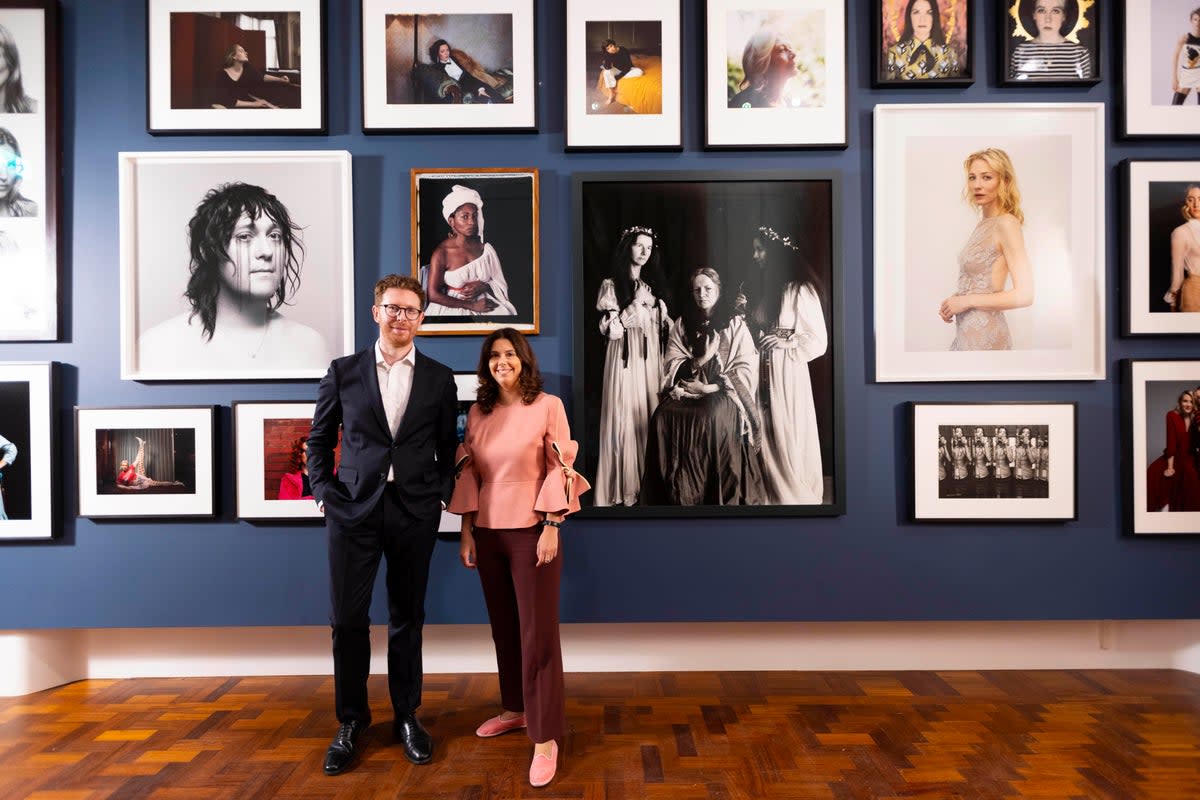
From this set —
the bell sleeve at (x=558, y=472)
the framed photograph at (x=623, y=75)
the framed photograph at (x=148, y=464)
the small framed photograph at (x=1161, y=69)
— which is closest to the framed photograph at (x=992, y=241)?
the small framed photograph at (x=1161, y=69)

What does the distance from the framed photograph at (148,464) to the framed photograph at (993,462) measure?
3.49 meters

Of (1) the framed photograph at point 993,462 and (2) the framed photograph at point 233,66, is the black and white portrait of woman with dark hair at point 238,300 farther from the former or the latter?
(1) the framed photograph at point 993,462

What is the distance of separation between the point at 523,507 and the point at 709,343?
134 cm

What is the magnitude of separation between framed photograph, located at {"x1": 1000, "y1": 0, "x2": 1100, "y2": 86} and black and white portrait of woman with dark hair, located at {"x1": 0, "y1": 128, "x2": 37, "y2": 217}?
4.81 metres

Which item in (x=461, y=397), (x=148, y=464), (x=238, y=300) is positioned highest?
(x=238, y=300)

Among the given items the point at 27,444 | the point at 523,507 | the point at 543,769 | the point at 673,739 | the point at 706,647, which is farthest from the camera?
the point at 706,647

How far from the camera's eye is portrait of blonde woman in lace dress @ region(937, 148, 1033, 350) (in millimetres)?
3635

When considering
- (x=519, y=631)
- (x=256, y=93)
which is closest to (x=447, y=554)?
(x=519, y=631)

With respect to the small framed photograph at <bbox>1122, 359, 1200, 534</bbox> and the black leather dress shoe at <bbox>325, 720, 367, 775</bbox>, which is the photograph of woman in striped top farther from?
the black leather dress shoe at <bbox>325, 720, 367, 775</bbox>

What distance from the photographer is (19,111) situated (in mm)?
3627

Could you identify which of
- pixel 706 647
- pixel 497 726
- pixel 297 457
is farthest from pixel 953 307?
pixel 297 457

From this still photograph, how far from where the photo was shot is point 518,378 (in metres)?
2.88

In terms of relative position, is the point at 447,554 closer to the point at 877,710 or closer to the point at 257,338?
the point at 257,338

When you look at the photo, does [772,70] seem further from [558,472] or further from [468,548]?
[468,548]
